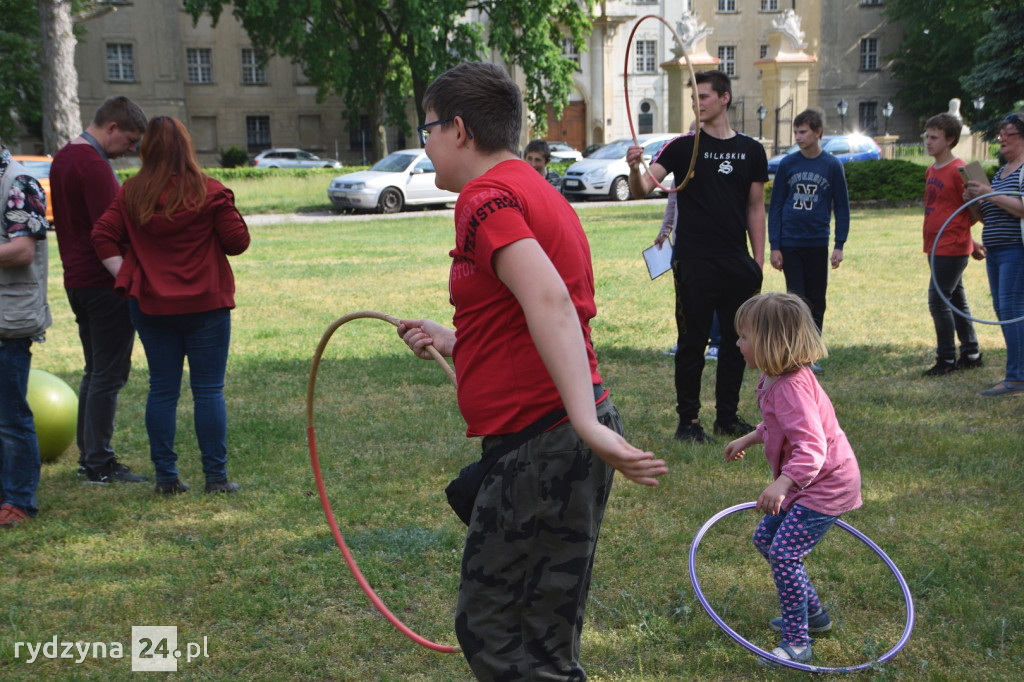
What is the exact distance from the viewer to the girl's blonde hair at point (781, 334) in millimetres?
3646

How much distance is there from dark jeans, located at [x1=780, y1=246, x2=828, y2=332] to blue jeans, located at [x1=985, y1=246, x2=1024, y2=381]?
1349 millimetres

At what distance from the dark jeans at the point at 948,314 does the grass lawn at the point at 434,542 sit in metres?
0.30

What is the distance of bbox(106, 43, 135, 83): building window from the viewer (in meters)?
49.1

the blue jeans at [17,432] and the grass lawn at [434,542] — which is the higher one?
the blue jeans at [17,432]

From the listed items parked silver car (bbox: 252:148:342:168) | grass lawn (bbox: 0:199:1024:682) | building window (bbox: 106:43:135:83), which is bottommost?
grass lawn (bbox: 0:199:1024:682)

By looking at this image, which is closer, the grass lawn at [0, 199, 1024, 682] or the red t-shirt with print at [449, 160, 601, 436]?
the red t-shirt with print at [449, 160, 601, 436]

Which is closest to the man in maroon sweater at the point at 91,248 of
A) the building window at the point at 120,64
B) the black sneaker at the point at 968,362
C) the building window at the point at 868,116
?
the black sneaker at the point at 968,362

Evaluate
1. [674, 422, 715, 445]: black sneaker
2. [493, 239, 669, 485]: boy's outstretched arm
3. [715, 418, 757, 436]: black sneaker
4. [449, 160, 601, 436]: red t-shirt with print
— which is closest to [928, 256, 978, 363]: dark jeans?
[715, 418, 757, 436]: black sneaker

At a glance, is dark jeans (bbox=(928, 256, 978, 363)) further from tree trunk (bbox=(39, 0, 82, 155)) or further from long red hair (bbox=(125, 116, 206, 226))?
tree trunk (bbox=(39, 0, 82, 155))

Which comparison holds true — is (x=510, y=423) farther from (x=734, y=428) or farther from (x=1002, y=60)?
(x=1002, y=60)

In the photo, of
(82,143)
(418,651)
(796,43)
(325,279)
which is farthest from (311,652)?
(796,43)

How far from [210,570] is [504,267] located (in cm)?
307

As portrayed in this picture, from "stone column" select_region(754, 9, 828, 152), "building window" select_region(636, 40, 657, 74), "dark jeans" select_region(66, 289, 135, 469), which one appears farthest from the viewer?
"building window" select_region(636, 40, 657, 74)

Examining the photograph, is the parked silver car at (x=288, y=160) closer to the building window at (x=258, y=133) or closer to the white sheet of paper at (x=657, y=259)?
the building window at (x=258, y=133)
